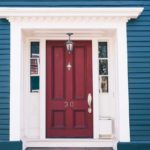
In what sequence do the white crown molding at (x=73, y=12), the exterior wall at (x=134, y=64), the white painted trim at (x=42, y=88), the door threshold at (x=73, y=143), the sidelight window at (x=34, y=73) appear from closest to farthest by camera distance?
the white crown molding at (x=73, y=12) → the exterior wall at (x=134, y=64) → the door threshold at (x=73, y=143) → the white painted trim at (x=42, y=88) → the sidelight window at (x=34, y=73)

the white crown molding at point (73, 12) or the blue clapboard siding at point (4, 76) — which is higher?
the white crown molding at point (73, 12)

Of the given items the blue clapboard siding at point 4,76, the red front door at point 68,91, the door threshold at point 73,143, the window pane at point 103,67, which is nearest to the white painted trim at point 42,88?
the red front door at point 68,91

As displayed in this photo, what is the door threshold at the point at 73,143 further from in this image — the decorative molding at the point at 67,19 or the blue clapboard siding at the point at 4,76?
the decorative molding at the point at 67,19

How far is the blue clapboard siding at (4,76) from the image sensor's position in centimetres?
779

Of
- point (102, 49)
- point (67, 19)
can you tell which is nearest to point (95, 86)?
point (102, 49)

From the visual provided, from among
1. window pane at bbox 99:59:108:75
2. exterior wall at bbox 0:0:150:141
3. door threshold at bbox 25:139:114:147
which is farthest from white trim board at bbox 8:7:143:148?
window pane at bbox 99:59:108:75

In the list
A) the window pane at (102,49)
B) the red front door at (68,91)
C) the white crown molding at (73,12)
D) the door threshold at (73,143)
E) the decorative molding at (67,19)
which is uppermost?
the white crown molding at (73,12)

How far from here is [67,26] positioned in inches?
311

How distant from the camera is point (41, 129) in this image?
8.52m

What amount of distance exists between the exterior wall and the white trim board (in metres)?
0.13

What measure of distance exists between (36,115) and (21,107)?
0.72m

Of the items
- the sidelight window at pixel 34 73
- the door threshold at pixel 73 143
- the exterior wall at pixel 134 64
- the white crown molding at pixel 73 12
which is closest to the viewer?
the white crown molding at pixel 73 12

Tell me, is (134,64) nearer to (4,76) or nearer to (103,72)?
(103,72)

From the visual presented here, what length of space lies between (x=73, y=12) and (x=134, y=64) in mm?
1725
